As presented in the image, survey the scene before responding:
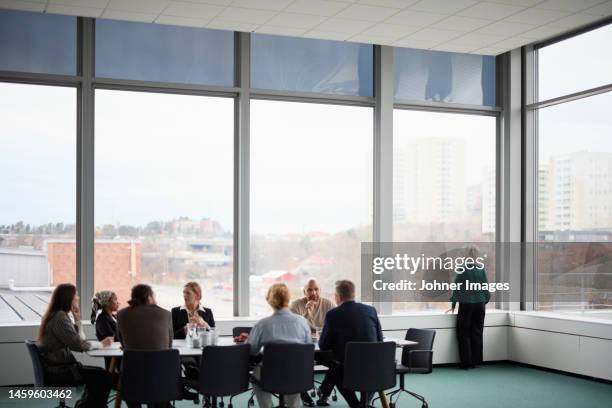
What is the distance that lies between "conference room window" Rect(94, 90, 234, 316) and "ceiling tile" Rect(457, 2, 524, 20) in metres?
3.14

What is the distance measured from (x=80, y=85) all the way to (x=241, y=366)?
4.43 metres

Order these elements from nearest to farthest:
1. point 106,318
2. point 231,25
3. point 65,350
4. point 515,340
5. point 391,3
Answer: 1. point 65,350
2. point 106,318
3. point 391,3
4. point 231,25
5. point 515,340

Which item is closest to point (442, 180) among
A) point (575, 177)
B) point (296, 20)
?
point (575, 177)

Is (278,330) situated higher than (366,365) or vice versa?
(278,330)

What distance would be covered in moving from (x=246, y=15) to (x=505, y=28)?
116 inches

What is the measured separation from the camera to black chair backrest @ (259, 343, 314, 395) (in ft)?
20.2

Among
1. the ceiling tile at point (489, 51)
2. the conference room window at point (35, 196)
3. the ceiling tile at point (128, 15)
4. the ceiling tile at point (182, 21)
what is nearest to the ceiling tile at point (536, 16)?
the ceiling tile at point (489, 51)

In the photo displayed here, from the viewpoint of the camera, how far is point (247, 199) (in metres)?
9.77

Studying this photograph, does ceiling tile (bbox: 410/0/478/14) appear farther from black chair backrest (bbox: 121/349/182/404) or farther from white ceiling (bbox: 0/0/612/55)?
black chair backrest (bbox: 121/349/182/404)

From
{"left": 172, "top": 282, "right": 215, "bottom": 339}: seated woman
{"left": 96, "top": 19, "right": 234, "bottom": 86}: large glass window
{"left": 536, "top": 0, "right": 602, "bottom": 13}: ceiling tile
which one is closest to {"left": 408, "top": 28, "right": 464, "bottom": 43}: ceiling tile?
{"left": 536, "top": 0, "right": 602, "bottom": 13}: ceiling tile

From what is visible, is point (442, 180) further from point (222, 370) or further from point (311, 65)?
point (222, 370)

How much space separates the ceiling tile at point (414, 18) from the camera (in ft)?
27.2

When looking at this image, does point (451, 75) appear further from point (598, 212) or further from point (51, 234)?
A: point (51, 234)

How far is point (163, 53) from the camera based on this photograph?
942 centimetres
